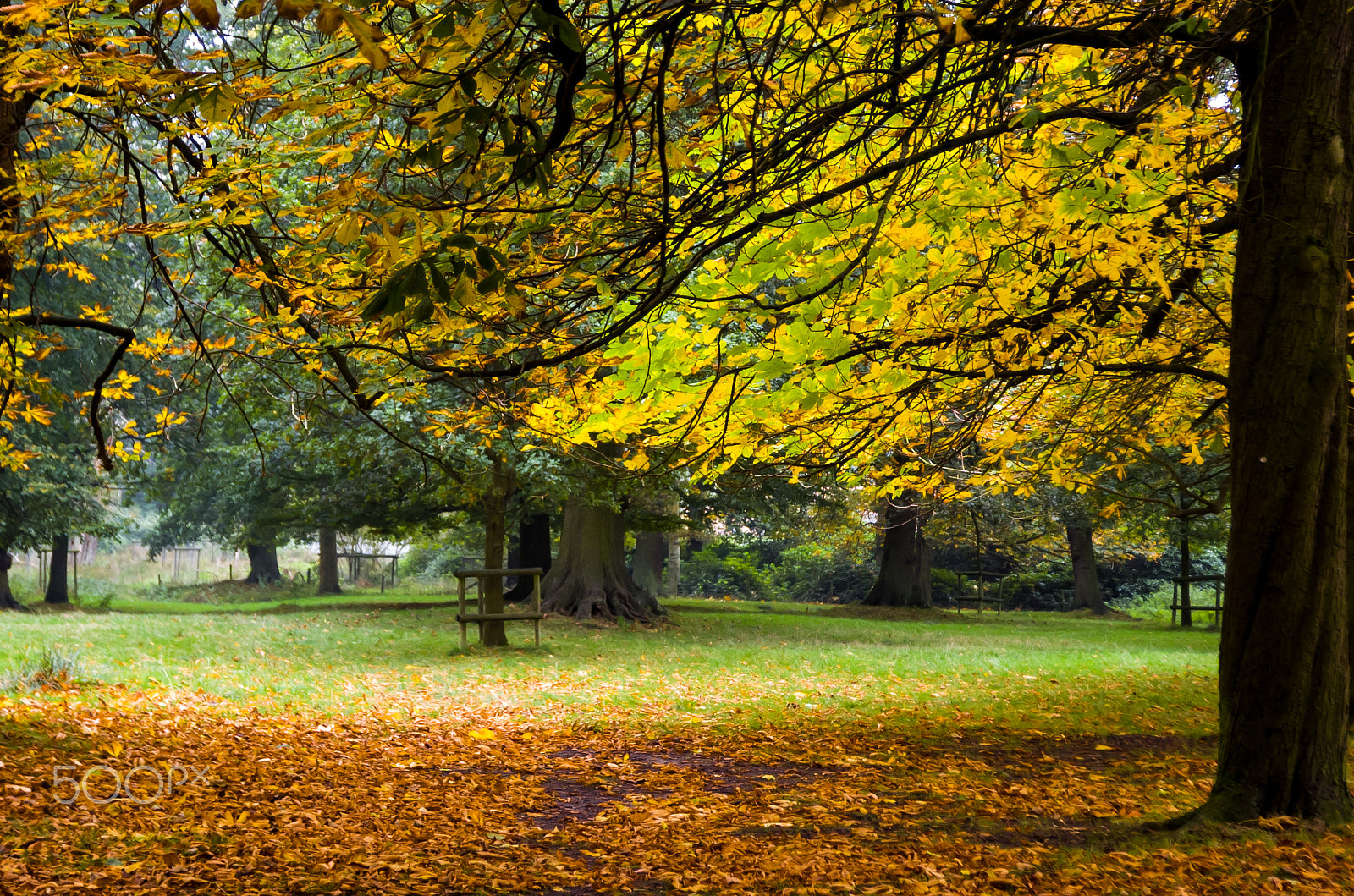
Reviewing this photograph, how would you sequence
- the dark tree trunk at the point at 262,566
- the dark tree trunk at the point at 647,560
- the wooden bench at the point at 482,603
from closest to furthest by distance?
1. the wooden bench at the point at 482,603
2. the dark tree trunk at the point at 647,560
3. the dark tree trunk at the point at 262,566

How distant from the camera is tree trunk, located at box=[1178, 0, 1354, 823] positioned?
12.8ft

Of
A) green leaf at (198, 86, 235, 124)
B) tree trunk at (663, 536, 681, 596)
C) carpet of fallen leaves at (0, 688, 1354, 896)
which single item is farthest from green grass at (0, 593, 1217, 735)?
tree trunk at (663, 536, 681, 596)

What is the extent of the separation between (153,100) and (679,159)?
2550mm

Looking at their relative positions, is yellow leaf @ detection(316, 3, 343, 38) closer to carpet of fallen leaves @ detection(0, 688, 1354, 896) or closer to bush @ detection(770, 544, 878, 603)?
carpet of fallen leaves @ detection(0, 688, 1354, 896)

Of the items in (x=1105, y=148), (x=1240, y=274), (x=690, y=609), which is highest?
(x=1105, y=148)

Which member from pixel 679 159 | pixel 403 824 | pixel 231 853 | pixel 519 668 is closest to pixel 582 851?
pixel 403 824

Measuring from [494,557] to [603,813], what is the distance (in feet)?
26.4

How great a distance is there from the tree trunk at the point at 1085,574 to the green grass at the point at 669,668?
5.71 metres

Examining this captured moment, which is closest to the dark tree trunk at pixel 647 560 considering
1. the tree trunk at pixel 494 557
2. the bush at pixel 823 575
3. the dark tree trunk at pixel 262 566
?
the bush at pixel 823 575

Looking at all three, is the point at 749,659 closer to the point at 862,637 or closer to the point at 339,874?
the point at 862,637

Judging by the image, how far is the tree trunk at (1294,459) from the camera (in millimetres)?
3891

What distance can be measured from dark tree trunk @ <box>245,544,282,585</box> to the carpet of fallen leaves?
24.4 meters

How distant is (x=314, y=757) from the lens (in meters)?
5.95

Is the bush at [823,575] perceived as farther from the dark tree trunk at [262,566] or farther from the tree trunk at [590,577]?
the dark tree trunk at [262,566]
